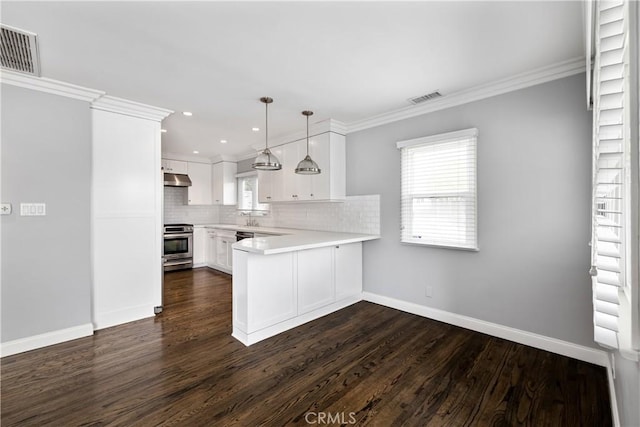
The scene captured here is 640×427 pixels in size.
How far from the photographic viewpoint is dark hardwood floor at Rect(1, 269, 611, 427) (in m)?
1.82

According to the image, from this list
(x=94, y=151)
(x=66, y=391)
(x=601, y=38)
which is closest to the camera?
(x=601, y=38)

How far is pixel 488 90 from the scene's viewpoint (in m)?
2.88

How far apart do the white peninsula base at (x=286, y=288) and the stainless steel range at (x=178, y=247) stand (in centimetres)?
347

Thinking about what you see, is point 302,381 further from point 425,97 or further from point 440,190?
point 425,97

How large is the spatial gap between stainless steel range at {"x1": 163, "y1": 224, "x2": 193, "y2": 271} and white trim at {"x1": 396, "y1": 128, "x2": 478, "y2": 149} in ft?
15.2

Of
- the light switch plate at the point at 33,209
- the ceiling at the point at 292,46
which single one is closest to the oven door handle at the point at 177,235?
the light switch plate at the point at 33,209

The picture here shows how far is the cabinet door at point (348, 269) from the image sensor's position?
3674mm

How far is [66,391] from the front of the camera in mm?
2059

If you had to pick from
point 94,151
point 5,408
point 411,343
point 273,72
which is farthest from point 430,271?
point 94,151

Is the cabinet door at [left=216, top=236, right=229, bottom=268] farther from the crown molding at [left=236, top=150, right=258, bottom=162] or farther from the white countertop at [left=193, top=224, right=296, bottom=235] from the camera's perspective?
the crown molding at [left=236, top=150, right=258, bottom=162]

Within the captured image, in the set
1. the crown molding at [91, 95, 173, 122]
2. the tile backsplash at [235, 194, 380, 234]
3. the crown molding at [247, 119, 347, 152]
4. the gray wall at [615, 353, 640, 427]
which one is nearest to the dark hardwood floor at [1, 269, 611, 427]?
the gray wall at [615, 353, 640, 427]

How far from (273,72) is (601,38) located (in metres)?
2.18

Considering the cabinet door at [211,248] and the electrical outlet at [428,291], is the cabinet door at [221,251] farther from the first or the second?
the electrical outlet at [428,291]

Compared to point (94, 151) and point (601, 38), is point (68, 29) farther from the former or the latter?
point (601, 38)
